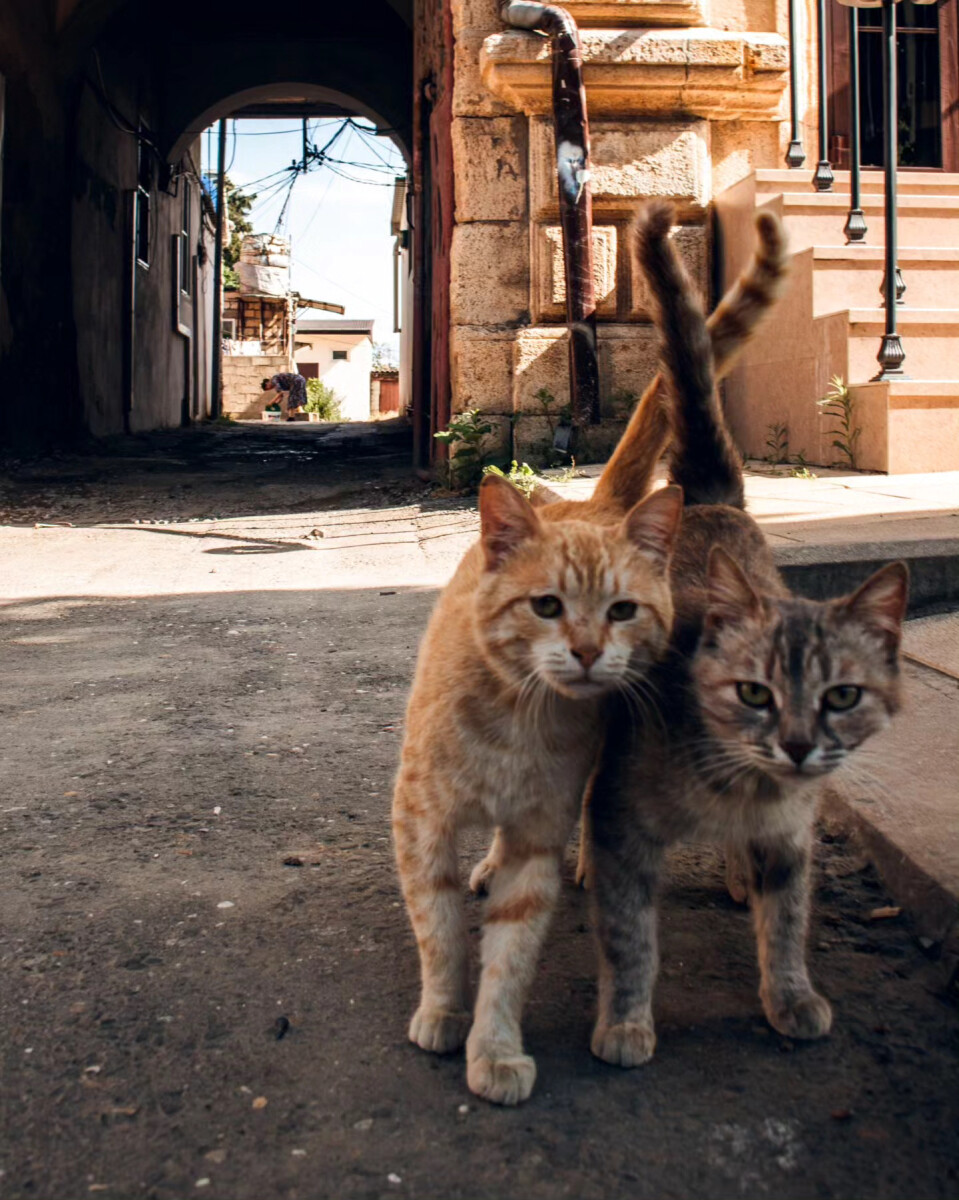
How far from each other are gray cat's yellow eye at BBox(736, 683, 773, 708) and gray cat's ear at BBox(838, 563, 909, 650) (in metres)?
0.18

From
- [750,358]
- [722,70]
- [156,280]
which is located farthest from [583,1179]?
[156,280]

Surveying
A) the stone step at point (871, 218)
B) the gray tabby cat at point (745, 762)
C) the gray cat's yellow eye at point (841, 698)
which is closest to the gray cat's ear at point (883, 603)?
the gray tabby cat at point (745, 762)

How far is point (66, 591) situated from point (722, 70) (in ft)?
15.5

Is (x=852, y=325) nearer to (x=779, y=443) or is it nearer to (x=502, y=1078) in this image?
(x=779, y=443)

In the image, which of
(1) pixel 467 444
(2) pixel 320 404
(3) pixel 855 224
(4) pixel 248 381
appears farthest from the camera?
(4) pixel 248 381

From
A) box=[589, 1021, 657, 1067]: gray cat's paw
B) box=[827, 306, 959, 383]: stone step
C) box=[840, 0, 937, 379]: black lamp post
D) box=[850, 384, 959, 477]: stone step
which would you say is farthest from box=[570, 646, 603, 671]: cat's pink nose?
box=[827, 306, 959, 383]: stone step

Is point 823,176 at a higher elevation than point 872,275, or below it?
higher

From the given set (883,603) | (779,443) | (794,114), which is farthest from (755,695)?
(794,114)

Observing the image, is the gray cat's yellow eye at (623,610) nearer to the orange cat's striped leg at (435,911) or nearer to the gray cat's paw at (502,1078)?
the orange cat's striped leg at (435,911)

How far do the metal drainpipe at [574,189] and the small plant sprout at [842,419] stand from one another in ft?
4.52

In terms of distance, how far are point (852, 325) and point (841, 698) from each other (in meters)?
4.92

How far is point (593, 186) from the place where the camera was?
7027 millimetres

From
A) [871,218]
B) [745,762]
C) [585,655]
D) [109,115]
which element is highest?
[109,115]

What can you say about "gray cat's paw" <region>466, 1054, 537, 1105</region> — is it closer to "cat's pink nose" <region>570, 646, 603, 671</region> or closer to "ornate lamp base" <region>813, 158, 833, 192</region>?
"cat's pink nose" <region>570, 646, 603, 671</region>
